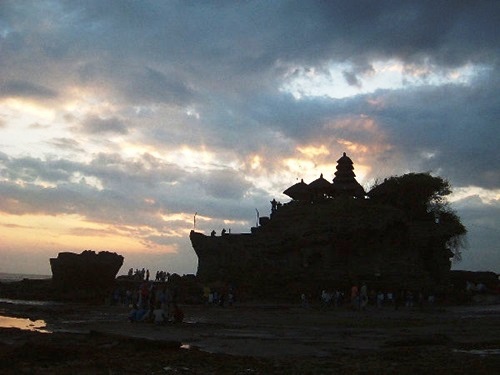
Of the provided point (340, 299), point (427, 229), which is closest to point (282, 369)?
point (340, 299)

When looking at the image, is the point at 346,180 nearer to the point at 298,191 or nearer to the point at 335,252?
the point at 298,191

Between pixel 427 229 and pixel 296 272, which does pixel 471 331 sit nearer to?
pixel 296 272

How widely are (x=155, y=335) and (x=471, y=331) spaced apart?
36.3ft

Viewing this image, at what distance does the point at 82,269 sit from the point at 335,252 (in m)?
23.2

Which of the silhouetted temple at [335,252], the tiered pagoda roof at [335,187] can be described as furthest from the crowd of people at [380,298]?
the tiered pagoda roof at [335,187]

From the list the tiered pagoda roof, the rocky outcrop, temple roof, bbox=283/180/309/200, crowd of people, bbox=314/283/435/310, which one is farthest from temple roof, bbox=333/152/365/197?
the rocky outcrop

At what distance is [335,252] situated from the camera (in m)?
50.1

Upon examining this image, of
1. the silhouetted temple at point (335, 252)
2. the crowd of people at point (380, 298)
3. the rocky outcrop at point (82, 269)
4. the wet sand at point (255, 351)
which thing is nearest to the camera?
the wet sand at point (255, 351)

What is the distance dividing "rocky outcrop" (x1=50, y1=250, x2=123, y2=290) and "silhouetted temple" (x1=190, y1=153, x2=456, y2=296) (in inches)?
368

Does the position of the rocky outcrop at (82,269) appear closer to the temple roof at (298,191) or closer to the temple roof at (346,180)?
the temple roof at (298,191)

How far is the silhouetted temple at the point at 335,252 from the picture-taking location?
47.6m

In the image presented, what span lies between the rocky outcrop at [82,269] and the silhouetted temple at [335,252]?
936cm

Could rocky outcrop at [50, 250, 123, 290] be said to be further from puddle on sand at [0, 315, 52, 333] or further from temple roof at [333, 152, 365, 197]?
temple roof at [333, 152, 365, 197]

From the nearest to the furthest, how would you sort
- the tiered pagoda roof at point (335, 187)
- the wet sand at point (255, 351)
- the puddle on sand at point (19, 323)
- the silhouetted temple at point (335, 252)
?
the wet sand at point (255, 351) → the puddle on sand at point (19, 323) → the silhouetted temple at point (335, 252) → the tiered pagoda roof at point (335, 187)
